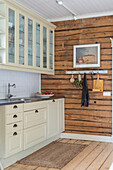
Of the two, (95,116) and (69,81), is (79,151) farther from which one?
(69,81)

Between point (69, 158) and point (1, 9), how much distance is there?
263cm

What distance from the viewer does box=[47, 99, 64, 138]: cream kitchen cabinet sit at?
5.00 metres

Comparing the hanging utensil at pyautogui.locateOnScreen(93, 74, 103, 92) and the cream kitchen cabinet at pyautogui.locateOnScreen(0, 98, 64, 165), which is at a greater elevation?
the hanging utensil at pyautogui.locateOnScreen(93, 74, 103, 92)

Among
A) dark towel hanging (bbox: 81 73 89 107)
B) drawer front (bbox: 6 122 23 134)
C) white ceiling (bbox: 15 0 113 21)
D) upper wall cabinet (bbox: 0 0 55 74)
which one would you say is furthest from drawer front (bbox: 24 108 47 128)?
white ceiling (bbox: 15 0 113 21)

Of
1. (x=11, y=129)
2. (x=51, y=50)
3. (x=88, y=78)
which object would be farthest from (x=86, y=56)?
(x=11, y=129)

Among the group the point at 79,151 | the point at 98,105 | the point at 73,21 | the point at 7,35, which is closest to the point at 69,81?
the point at 98,105

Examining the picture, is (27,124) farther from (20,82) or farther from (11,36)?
(11,36)

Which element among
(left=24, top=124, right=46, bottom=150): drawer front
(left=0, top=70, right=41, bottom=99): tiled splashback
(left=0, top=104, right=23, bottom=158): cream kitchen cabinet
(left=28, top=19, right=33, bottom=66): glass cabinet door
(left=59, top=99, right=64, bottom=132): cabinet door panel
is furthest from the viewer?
(left=59, top=99, right=64, bottom=132): cabinet door panel

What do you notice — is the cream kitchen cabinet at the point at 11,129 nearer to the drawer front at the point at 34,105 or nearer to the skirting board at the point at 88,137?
the drawer front at the point at 34,105

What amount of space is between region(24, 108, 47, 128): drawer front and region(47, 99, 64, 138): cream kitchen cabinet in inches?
9.4

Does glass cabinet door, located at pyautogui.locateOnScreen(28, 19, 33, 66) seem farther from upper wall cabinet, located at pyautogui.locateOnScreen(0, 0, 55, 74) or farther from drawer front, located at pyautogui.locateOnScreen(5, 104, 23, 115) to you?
drawer front, located at pyautogui.locateOnScreen(5, 104, 23, 115)

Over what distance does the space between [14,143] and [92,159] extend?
1.29 metres

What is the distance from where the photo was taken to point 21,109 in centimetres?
396

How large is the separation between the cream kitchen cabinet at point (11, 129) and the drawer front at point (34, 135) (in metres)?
→ 0.15
